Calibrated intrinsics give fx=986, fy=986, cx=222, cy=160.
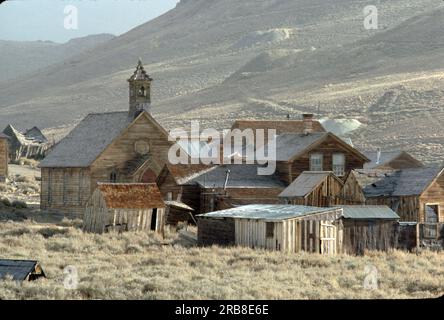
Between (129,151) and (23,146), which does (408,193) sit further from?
(23,146)

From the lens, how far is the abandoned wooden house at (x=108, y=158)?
43625mm

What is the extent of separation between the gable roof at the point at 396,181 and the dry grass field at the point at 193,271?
22.9ft

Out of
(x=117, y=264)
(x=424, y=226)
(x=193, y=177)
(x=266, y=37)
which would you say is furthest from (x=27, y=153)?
(x=266, y=37)

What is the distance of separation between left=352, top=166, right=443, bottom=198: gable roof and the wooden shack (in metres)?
7.52

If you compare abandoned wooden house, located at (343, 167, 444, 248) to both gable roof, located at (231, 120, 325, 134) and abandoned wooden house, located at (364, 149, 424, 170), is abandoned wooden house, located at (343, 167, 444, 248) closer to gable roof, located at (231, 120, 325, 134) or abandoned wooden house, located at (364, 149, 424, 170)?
abandoned wooden house, located at (364, 149, 424, 170)

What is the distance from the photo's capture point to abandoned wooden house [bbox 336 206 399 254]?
2897cm

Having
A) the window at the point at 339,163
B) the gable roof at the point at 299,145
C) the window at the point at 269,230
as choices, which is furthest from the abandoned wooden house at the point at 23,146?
the window at the point at 269,230

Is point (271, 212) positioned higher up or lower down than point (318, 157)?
lower down

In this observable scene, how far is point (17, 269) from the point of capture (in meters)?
18.0

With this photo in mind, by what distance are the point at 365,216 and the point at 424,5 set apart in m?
152

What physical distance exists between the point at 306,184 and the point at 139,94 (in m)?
11.4

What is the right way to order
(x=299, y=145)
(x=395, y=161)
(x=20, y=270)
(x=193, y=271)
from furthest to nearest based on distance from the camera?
(x=395, y=161), (x=299, y=145), (x=193, y=271), (x=20, y=270)

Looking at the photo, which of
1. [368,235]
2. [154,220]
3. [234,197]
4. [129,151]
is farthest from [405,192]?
[129,151]

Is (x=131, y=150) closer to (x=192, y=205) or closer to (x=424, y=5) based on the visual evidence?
(x=192, y=205)
